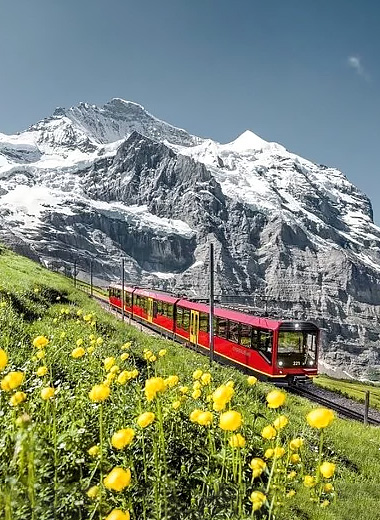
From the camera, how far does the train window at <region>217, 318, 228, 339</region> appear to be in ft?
82.3

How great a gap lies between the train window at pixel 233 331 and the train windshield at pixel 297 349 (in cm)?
294

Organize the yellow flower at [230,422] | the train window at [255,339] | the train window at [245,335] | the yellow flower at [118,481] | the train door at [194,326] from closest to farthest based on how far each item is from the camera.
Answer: the yellow flower at [118,481], the yellow flower at [230,422], the train window at [255,339], the train window at [245,335], the train door at [194,326]

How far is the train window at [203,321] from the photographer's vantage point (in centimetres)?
2751

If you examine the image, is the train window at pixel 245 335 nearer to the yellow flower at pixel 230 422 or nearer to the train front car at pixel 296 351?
the train front car at pixel 296 351

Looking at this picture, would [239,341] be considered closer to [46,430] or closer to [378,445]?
[378,445]

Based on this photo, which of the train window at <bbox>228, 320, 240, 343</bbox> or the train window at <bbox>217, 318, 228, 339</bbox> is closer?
the train window at <bbox>228, 320, 240, 343</bbox>

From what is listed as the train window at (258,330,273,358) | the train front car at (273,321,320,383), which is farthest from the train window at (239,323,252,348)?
the train front car at (273,321,320,383)

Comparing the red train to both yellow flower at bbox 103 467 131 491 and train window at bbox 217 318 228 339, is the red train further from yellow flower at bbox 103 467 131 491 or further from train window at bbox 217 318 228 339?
yellow flower at bbox 103 467 131 491

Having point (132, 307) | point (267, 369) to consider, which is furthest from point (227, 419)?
point (132, 307)

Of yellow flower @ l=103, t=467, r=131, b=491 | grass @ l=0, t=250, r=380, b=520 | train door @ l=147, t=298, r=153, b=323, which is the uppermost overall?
yellow flower @ l=103, t=467, r=131, b=491

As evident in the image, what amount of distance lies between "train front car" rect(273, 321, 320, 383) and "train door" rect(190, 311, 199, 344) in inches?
329

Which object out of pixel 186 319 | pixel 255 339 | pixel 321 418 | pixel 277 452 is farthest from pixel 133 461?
pixel 186 319

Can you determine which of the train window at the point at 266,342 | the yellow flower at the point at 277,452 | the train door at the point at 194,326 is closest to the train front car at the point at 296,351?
the train window at the point at 266,342

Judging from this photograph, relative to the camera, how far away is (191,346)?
97.1 ft
